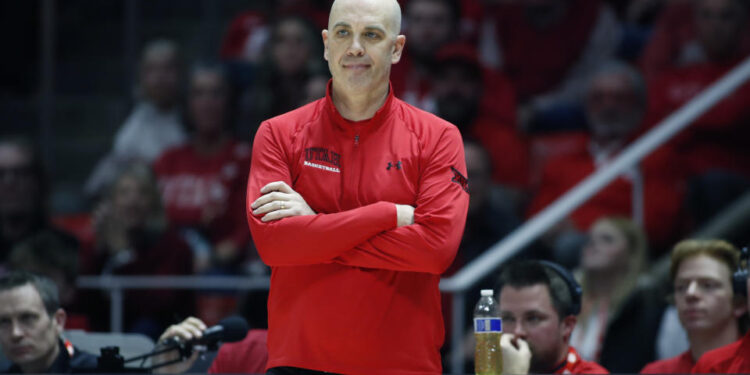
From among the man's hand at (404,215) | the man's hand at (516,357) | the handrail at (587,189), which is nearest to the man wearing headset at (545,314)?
the man's hand at (516,357)

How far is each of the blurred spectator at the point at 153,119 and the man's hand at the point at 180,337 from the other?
3.80m

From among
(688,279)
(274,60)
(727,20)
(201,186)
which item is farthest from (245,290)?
(727,20)

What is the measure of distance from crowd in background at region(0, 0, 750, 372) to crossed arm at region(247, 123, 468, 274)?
2.50 metres

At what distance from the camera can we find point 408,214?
3365mm

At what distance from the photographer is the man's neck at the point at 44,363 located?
4.69m

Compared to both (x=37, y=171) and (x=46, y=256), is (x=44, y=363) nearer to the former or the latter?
(x=46, y=256)

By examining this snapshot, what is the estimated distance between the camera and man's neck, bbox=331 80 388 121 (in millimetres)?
3432

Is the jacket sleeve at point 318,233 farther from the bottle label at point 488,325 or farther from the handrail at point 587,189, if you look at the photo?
the handrail at point 587,189

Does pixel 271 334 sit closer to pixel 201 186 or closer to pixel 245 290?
pixel 245 290

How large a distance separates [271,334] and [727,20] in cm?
453

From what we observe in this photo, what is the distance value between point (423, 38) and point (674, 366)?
3.44m

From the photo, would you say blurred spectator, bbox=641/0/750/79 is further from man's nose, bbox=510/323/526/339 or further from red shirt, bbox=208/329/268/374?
red shirt, bbox=208/329/268/374

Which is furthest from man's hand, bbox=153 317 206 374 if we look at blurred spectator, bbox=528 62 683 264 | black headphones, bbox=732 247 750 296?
blurred spectator, bbox=528 62 683 264

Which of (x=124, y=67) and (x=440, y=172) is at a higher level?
(x=124, y=67)
